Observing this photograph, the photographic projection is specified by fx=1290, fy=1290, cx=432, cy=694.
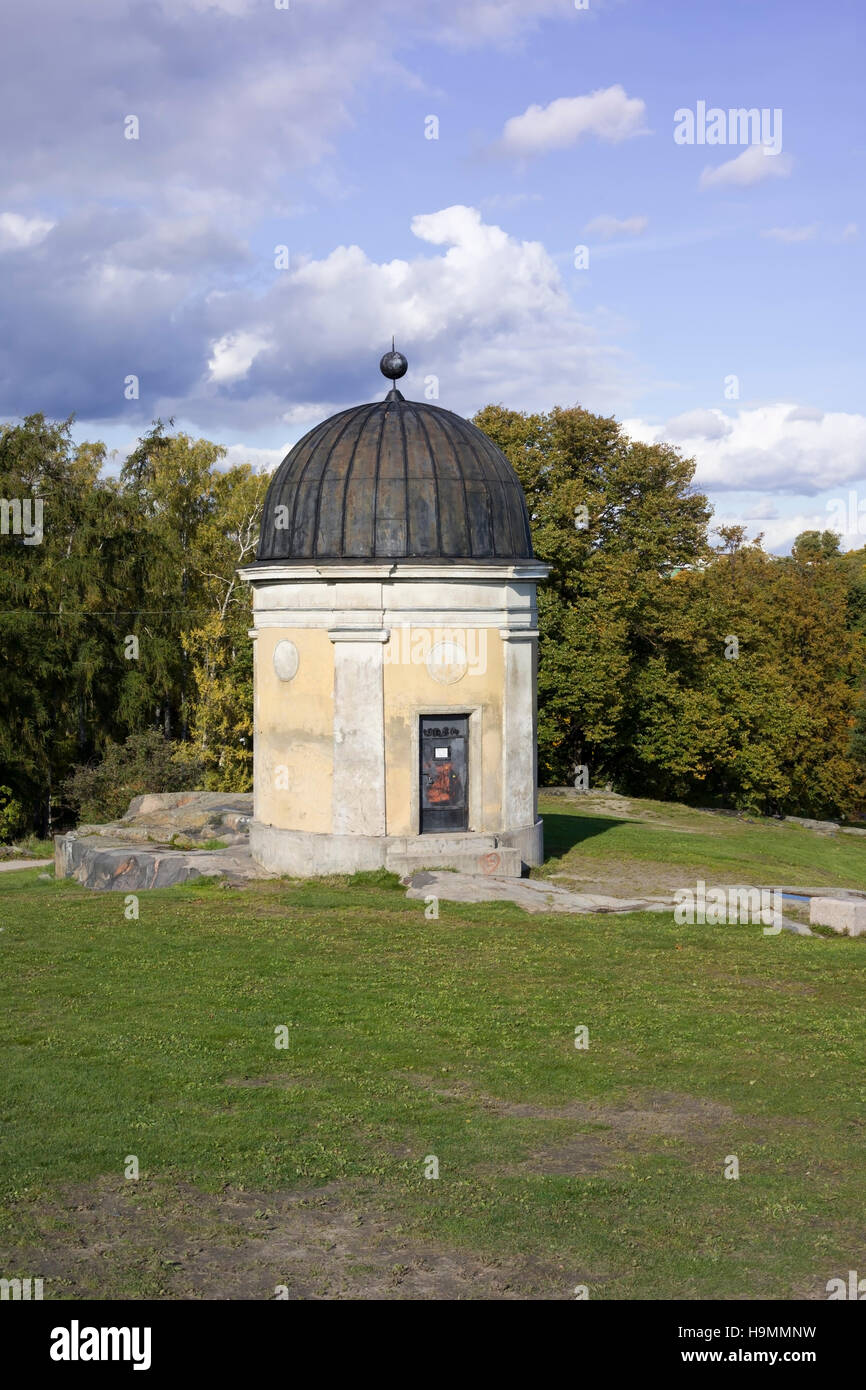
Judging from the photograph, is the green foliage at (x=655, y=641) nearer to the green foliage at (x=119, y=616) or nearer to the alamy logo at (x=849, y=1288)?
the green foliage at (x=119, y=616)

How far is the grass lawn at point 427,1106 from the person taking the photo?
842 cm

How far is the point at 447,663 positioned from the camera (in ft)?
71.9

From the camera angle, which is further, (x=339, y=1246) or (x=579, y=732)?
(x=579, y=732)

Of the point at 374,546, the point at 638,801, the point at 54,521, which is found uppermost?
the point at 54,521

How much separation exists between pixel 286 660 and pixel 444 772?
3.36 metres

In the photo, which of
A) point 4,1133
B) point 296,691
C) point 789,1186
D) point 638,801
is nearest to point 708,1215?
point 789,1186

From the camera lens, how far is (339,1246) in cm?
858

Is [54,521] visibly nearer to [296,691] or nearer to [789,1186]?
[296,691]

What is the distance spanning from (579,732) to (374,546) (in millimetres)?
22365

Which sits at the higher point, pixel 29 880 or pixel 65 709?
pixel 65 709

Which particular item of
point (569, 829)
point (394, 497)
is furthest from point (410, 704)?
point (569, 829)

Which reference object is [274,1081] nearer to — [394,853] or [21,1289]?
[21,1289]

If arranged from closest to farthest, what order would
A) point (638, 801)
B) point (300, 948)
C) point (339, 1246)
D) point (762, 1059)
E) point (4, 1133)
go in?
point (339, 1246) → point (4, 1133) → point (762, 1059) → point (300, 948) → point (638, 801)
